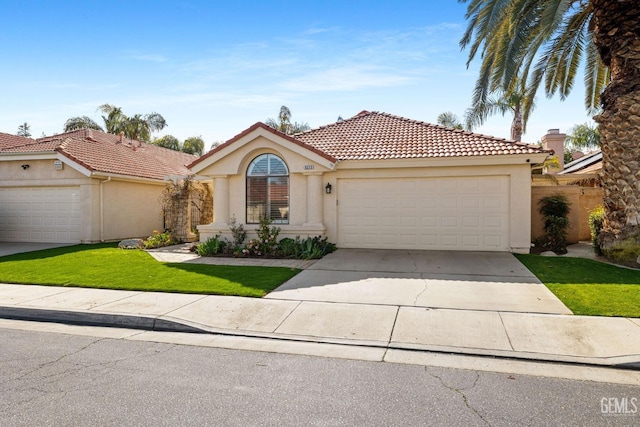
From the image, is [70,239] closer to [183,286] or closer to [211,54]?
[211,54]

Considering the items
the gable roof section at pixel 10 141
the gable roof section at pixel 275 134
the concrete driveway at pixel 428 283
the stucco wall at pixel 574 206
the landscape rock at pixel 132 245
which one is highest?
the gable roof section at pixel 10 141

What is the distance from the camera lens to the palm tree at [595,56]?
970 cm

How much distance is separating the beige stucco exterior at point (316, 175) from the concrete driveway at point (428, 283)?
1740 mm

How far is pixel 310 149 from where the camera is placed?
41.3 feet

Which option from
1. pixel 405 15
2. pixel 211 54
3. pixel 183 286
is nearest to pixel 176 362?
pixel 183 286

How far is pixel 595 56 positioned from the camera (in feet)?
43.9

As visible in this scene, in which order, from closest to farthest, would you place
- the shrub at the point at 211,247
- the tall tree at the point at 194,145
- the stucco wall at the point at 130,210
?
the shrub at the point at 211,247, the stucco wall at the point at 130,210, the tall tree at the point at 194,145

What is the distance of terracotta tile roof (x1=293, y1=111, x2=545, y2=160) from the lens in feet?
40.8

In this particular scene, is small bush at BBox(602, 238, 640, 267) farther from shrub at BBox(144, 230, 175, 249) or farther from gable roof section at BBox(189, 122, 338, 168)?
shrub at BBox(144, 230, 175, 249)

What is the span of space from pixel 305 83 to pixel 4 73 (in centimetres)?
1029

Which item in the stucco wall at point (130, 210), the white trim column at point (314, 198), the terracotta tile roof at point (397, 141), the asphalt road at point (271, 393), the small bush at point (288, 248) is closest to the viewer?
the asphalt road at point (271, 393)

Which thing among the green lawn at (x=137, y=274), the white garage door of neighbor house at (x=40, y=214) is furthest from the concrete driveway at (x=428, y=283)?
the white garage door of neighbor house at (x=40, y=214)

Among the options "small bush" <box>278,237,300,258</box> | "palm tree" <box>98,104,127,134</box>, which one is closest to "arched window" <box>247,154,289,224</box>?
"small bush" <box>278,237,300,258</box>

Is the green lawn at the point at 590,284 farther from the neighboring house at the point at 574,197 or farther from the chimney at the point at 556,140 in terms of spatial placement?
the chimney at the point at 556,140
